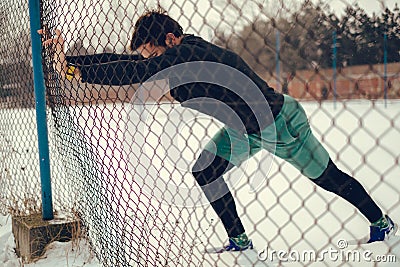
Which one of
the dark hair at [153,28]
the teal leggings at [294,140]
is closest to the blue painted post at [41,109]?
the dark hair at [153,28]

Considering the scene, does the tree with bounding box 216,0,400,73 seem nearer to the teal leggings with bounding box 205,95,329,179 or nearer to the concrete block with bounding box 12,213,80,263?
the teal leggings with bounding box 205,95,329,179

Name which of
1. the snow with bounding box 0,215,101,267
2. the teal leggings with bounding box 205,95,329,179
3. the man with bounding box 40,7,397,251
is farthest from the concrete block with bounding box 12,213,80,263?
the teal leggings with bounding box 205,95,329,179

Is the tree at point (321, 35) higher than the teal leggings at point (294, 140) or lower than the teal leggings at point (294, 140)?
higher

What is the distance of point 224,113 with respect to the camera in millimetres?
2025

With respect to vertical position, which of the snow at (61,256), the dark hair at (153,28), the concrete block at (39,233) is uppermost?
the dark hair at (153,28)

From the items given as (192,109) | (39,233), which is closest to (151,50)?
(192,109)

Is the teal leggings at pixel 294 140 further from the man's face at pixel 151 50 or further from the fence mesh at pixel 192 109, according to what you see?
the man's face at pixel 151 50

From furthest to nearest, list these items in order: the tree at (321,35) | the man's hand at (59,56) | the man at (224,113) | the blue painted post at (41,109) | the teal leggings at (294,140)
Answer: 1. the blue painted post at (41,109)
2. the man's hand at (59,56)
3. the teal leggings at (294,140)
4. the man at (224,113)
5. the tree at (321,35)

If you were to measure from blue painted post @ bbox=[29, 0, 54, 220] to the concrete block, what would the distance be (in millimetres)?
82

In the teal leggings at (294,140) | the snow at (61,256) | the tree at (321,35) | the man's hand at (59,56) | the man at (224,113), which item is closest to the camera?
the tree at (321,35)

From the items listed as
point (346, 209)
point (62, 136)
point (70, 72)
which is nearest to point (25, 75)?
point (62, 136)

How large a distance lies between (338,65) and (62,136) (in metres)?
1.67

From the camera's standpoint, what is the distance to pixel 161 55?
6.07 feet

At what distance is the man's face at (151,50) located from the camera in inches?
77.3
